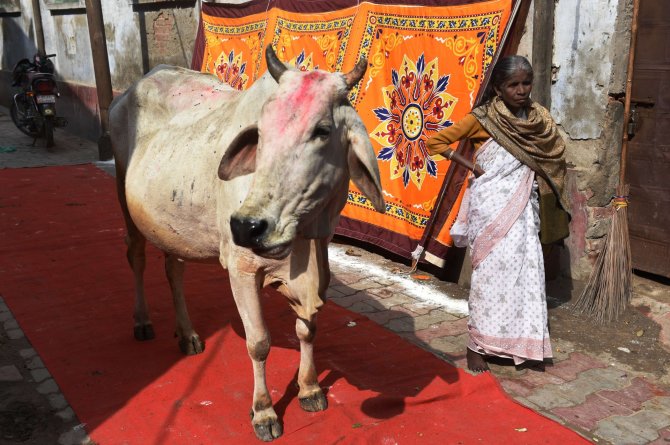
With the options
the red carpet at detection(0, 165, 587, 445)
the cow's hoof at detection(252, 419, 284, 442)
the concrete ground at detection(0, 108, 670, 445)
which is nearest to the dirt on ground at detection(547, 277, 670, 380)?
the concrete ground at detection(0, 108, 670, 445)

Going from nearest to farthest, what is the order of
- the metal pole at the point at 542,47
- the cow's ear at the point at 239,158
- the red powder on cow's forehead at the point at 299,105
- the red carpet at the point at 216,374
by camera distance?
the red powder on cow's forehead at the point at 299,105 < the cow's ear at the point at 239,158 < the red carpet at the point at 216,374 < the metal pole at the point at 542,47

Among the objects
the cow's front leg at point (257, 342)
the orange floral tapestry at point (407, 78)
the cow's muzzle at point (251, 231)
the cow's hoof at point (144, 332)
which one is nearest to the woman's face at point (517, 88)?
the orange floral tapestry at point (407, 78)

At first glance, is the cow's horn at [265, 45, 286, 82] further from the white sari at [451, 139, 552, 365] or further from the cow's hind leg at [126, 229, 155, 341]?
the cow's hind leg at [126, 229, 155, 341]

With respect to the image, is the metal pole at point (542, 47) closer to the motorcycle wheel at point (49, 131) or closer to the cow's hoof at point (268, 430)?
the cow's hoof at point (268, 430)

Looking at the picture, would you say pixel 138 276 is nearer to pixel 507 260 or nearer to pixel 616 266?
pixel 507 260

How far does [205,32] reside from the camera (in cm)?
855

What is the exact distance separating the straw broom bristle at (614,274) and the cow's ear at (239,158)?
2729mm

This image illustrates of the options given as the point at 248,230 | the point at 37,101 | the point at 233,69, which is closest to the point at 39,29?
the point at 37,101

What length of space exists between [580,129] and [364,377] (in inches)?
95.5

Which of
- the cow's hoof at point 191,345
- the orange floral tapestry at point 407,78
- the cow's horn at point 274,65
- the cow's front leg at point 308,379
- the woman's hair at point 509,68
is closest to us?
the cow's horn at point 274,65

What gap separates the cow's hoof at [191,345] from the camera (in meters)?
4.13

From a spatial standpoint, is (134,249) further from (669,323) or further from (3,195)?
(3,195)

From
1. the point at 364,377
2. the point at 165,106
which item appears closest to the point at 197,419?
the point at 364,377

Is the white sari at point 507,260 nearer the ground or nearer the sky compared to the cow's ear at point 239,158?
nearer the ground
